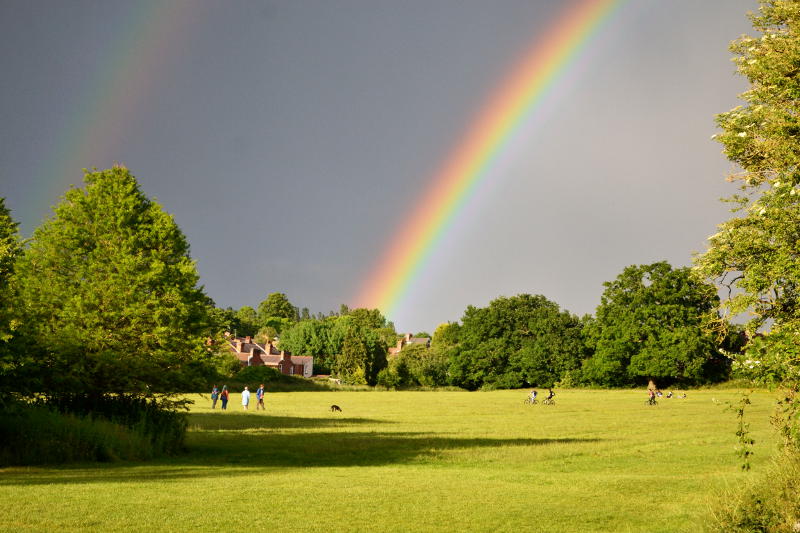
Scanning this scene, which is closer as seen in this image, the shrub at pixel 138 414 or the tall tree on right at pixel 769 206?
the tall tree on right at pixel 769 206

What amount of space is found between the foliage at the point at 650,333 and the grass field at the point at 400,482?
67.5 m

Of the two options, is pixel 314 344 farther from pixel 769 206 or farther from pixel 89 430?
pixel 769 206

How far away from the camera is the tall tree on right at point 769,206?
11.8 metres

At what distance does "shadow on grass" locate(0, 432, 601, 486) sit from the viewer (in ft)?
73.2

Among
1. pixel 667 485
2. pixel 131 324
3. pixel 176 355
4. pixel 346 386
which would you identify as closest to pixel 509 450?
pixel 667 485

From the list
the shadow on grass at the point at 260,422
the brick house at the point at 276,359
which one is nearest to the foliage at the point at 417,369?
the brick house at the point at 276,359

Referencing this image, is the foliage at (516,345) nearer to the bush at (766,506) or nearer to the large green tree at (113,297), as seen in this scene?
the large green tree at (113,297)

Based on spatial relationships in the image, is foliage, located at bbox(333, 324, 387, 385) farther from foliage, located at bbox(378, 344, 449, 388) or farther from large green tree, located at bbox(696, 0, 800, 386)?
large green tree, located at bbox(696, 0, 800, 386)

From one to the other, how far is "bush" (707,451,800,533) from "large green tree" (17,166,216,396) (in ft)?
71.3

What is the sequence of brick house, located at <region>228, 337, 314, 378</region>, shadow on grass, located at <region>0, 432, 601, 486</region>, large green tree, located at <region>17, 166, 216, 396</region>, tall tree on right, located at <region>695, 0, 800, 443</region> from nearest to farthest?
tall tree on right, located at <region>695, 0, 800, 443</region> < shadow on grass, located at <region>0, 432, 601, 486</region> < large green tree, located at <region>17, 166, 216, 396</region> < brick house, located at <region>228, 337, 314, 378</region>

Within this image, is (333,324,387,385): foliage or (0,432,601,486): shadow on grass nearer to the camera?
(0,432,601,486): shadow on grass

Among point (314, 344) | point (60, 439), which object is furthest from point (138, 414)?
point (314, 344)

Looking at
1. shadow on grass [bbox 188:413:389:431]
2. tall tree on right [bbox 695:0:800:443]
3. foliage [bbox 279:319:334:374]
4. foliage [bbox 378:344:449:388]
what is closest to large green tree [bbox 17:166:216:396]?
shadow on grass [bbox 188:413:389:431]

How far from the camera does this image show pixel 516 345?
134625mm
